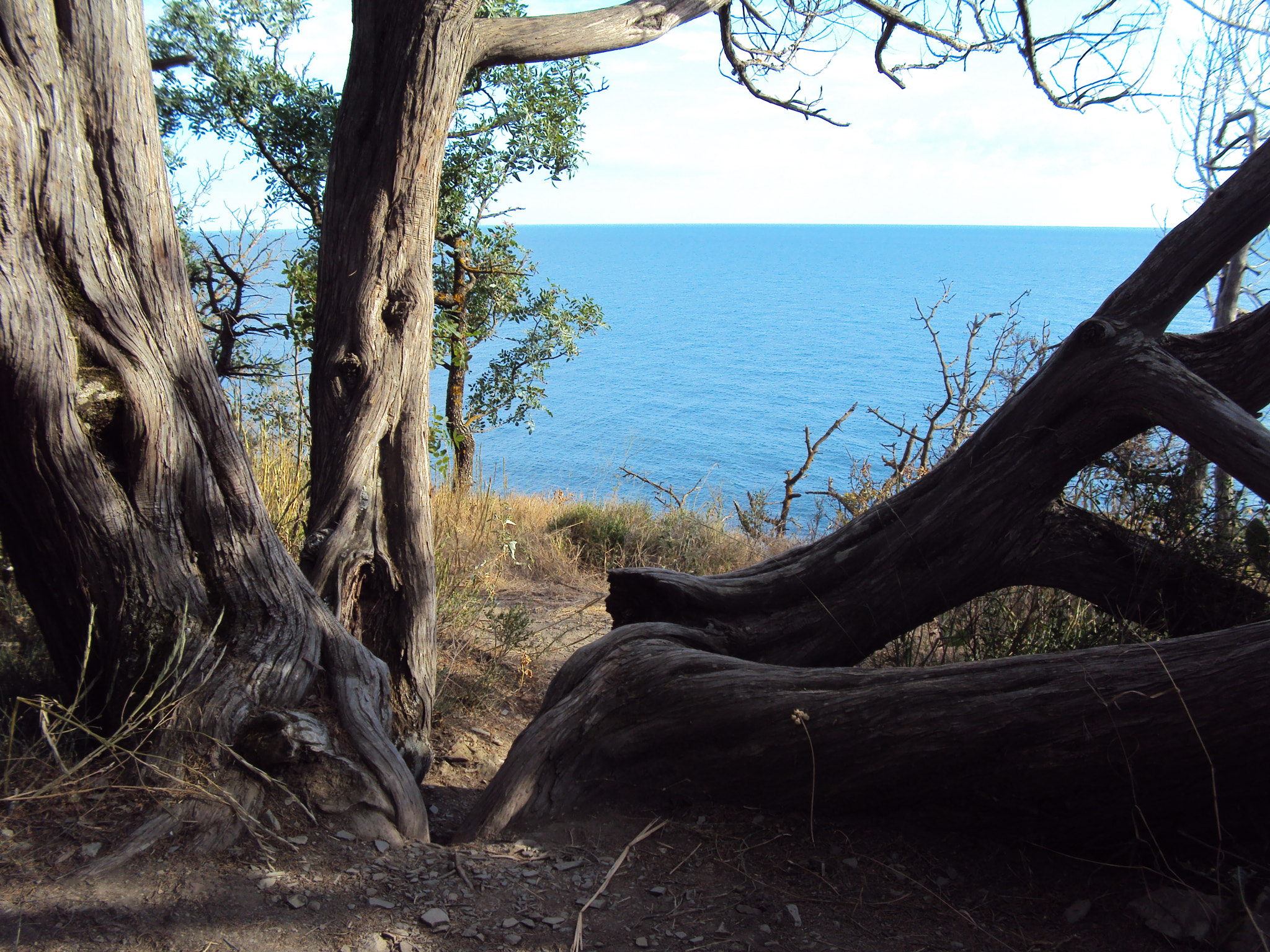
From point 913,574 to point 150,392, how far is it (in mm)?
2983

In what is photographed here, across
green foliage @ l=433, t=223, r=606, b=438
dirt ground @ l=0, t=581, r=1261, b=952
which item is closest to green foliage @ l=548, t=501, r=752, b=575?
green foliage @ l=433, t=223, r=606, b=438

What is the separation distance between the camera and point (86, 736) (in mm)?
2641

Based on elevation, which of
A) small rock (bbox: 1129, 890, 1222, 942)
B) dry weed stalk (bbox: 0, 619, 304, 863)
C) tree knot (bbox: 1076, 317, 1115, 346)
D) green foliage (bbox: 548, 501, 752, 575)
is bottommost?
green foliage (bbox: 548, 501, 752, 575)

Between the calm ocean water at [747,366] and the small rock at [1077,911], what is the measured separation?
4815 millimetres

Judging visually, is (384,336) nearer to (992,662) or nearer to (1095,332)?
(992,662)

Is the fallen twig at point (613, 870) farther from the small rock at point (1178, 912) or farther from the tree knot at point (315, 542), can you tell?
the tree knot at point (315, 542)

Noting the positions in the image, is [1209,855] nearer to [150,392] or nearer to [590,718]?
[590,718]

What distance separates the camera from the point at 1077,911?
2338 millimetres

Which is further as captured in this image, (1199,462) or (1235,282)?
(1235,282)

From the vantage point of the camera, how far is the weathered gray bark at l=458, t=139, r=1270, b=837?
238 centimetres

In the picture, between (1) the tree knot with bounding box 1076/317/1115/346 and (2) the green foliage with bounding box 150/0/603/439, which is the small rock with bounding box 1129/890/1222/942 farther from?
(2) the green foliage with bounding box 150/0/603/439

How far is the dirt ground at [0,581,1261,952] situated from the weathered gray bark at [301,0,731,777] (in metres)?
1.29

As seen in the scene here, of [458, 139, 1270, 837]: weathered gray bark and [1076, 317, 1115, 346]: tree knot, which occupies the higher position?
[1076, 317, 1115, 346]: tree knot

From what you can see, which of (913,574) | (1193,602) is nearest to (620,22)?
(913,574)
